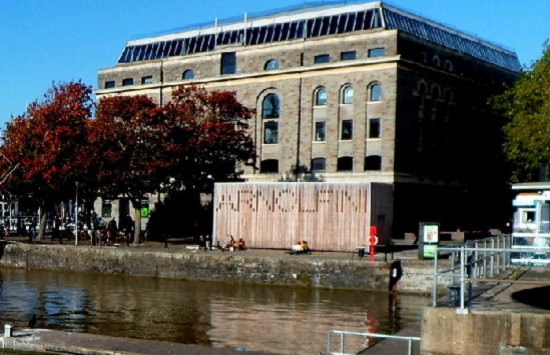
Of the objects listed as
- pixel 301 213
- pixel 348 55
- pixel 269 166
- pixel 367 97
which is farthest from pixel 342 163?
pixel 301 213

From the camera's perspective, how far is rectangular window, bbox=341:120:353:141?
60031 millimetres

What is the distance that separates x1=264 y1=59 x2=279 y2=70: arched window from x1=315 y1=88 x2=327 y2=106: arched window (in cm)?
464

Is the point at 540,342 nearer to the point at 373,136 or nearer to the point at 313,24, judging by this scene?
the point at 373,136

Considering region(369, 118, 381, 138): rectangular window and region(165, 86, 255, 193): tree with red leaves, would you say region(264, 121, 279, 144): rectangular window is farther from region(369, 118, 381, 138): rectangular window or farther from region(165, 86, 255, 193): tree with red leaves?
region(369, 118, 381, 138): rectangular window

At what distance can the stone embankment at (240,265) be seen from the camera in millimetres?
37344

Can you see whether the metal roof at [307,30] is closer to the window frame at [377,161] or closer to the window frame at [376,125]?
the window frame at [376,125]

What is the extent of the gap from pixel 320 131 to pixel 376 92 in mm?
5664

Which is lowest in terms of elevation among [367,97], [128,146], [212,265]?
[212,265]

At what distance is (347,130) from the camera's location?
60281 mm

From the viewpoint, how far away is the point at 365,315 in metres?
30.3

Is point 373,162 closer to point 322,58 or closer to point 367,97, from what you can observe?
point 367,97

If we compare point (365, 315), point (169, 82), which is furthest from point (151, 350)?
point (169, 82)

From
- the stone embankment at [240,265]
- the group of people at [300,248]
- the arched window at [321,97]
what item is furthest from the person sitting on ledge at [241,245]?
the arched window at [321,97]

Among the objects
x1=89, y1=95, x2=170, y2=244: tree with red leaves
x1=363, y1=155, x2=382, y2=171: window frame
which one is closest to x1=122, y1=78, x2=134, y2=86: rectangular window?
x1=89, y1=95, x2=170, y2=244: tree with red leaves
